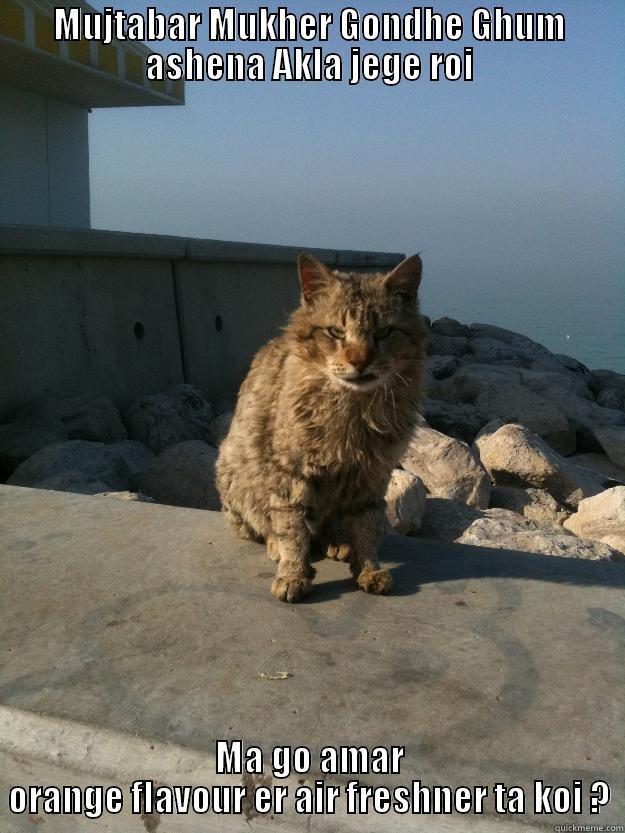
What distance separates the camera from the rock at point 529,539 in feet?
14.3

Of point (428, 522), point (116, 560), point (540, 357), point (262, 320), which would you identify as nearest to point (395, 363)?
point (116, 560)

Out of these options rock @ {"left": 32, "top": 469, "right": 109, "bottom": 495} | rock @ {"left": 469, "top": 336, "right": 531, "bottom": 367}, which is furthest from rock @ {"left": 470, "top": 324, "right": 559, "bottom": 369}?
rock @ {"left": 32, "top": 469, "right": 109, "bottom": 495}

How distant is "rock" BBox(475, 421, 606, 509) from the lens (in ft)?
20.5

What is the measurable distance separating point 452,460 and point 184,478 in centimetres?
186

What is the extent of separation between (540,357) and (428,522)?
25.6ft

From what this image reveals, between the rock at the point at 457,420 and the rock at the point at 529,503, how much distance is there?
62.0 inches

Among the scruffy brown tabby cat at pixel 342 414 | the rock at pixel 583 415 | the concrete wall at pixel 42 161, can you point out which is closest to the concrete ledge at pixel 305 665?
the scruffy brown tabby cat at pixel 342 414

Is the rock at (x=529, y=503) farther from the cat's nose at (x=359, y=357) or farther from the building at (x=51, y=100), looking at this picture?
the building at (x=51, y=100)

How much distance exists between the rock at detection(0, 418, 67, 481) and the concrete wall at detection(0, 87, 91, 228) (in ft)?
24.5

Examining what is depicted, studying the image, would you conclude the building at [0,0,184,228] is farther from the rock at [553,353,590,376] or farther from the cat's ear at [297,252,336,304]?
the cat's ear at [297,252,336,304]

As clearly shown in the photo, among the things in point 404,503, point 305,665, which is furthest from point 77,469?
point 305,665

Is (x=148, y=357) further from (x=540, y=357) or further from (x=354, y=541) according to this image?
(x=540, y=357)

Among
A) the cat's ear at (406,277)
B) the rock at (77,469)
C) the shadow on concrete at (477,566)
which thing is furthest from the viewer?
the rock at (77,469)

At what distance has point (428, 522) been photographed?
5211 millimetres
